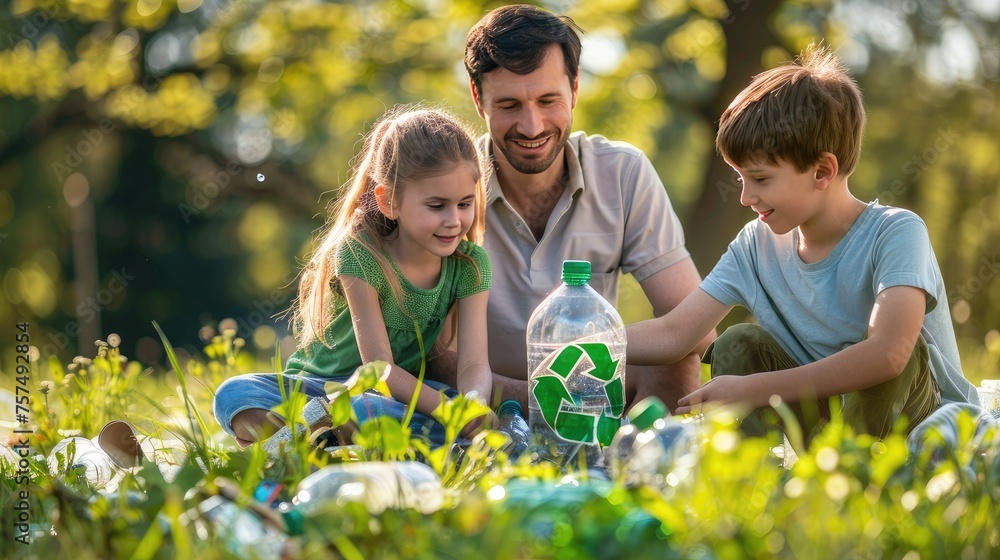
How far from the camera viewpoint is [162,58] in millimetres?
11508

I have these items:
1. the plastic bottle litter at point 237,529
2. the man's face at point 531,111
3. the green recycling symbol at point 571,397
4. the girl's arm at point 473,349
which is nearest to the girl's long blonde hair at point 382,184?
the girl's arm at point 473,349

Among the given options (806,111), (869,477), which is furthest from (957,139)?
(869,477)

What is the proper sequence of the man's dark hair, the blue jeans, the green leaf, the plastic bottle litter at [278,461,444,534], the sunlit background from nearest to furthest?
the plastic bottle litter at [278,461,444,534] < the green leaf < the blue jeans < the man's dark hair < the sunlit background

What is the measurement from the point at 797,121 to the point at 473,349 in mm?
1142

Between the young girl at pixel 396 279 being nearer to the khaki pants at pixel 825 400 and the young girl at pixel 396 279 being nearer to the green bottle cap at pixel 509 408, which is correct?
the green bottle cap at pixel 509 408

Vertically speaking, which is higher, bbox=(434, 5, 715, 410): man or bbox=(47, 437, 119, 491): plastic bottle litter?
bbox=(434, 5, 715, 410): man

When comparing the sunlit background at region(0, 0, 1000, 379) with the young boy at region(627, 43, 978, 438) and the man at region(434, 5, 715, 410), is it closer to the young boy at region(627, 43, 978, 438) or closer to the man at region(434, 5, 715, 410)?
the man at region(434, 5, 715, 410)

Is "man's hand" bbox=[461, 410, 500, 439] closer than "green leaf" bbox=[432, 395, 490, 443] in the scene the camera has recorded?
No

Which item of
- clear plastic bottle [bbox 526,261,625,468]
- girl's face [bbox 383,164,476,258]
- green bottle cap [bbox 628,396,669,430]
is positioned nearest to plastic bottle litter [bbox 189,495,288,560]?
green bottle cap [bbox 628,396,669,430]

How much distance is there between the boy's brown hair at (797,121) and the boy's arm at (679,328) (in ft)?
1.57

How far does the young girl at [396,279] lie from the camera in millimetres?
2893

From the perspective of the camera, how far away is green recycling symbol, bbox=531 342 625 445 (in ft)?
8.16

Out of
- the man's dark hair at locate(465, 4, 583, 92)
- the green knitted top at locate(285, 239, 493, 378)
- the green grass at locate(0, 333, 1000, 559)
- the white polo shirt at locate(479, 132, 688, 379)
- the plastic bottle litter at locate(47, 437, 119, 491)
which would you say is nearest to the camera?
the green grass at locate(0, 333, 1000, 559)

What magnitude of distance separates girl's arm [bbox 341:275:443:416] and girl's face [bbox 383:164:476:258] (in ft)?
0.76
